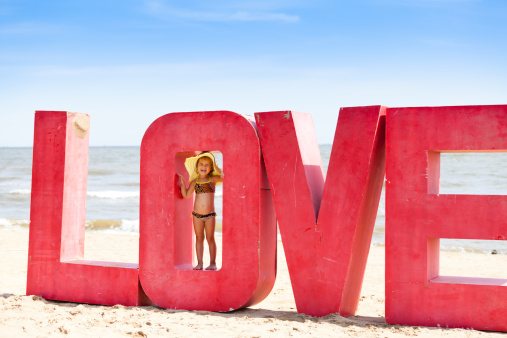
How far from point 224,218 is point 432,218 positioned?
70.3 inches

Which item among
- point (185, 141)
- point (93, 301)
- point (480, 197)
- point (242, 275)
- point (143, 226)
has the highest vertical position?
point (185, 141)

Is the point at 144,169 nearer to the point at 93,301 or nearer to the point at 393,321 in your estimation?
the point at 93,301

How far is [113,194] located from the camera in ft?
63.1

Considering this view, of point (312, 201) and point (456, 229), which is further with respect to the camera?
point (312, 201)

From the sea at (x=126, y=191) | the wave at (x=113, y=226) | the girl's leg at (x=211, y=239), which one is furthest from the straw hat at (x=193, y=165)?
the wave at (x=113, y=226)

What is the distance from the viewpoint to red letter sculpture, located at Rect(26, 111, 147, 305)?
5703mm

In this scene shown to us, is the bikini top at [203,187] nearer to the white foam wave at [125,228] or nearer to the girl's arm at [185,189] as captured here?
the girl's arm at [185,189]

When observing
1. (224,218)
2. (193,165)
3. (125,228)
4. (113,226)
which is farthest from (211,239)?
(113,226)

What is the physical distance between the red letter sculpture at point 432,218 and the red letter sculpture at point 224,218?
3.71 feet

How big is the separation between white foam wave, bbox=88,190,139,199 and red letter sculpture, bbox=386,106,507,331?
48.3 feet

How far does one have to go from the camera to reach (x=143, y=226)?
5488mm

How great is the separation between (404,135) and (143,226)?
8.24 ft

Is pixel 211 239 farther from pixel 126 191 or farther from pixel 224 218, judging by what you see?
pixel 126 191

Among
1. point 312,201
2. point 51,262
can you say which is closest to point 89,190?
point 51,262
